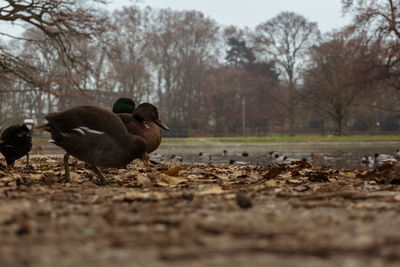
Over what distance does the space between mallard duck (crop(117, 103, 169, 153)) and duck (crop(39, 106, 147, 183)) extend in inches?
34.1

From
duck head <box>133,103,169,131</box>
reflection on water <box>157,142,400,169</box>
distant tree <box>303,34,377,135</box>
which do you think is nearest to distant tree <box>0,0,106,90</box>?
reflection on water <box>157,142,400,169</box>

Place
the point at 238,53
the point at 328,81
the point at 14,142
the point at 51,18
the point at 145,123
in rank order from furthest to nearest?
the point at 238,53, the point at 328,81, the point at 51,18, the point at 14,142, the point at 145,123

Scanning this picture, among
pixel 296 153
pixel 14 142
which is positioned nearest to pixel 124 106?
pixel 14 142

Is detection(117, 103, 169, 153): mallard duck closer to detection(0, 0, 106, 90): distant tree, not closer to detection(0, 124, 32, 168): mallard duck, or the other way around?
detection(0, 124, 32, 168): mallard duck

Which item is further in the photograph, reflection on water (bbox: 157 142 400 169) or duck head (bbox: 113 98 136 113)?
reflection on water (bbox: 157 142 400 169)

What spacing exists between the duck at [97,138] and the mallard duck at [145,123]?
0.87 metres

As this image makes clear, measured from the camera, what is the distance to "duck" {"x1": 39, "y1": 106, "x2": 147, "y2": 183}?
3270 millimetres

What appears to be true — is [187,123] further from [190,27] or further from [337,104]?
[337,104]

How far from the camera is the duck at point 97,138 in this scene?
10.7ft

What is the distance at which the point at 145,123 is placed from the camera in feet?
15.1

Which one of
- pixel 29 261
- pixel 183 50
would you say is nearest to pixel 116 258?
pixel 29 261

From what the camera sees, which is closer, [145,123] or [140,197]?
[140,197]

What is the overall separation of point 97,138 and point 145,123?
1.37 metres

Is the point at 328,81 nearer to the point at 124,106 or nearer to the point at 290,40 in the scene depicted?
the point at 290,40
